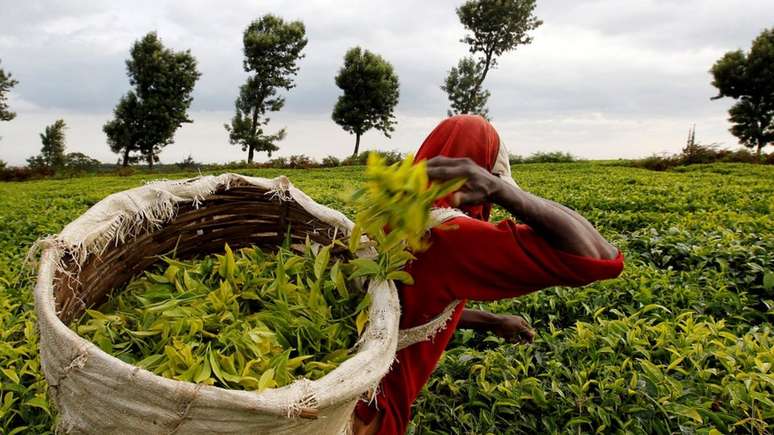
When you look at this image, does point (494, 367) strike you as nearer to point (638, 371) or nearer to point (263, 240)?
point (638, 371)

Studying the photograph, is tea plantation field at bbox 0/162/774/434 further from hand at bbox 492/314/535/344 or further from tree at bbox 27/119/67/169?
tree at bbox 27/119/67/169

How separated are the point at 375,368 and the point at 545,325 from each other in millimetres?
1927

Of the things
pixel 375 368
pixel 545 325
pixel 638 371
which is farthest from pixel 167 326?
pixel 545 325

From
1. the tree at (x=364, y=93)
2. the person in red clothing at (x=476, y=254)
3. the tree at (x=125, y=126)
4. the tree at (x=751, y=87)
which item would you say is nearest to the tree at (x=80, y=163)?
the tree at (x=125, y=126)

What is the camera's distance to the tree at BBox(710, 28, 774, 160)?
25734 millimetres

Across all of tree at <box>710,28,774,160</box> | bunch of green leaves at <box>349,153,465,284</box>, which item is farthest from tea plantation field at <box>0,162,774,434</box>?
tree at <box>710,28,774,160</box>

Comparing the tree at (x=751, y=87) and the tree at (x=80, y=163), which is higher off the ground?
the tree at (x=751, y=87)

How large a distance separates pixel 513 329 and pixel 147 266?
1474mm

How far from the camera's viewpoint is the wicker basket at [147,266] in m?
0.97

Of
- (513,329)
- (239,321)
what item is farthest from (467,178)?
(513,329)

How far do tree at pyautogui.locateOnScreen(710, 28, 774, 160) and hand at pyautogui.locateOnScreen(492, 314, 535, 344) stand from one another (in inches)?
1150

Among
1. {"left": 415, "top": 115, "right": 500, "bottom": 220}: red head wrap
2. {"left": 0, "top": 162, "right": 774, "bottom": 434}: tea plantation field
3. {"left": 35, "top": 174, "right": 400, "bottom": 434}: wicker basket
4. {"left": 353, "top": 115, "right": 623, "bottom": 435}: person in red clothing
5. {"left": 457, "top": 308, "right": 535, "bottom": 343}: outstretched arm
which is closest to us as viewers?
{"left": 35, "top": 174, "right": 400, "bottom": 434}: wicker basket

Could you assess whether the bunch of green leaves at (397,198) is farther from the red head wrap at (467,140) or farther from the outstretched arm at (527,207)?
the red head wrap at (467,140)

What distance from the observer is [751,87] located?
86.3ft
